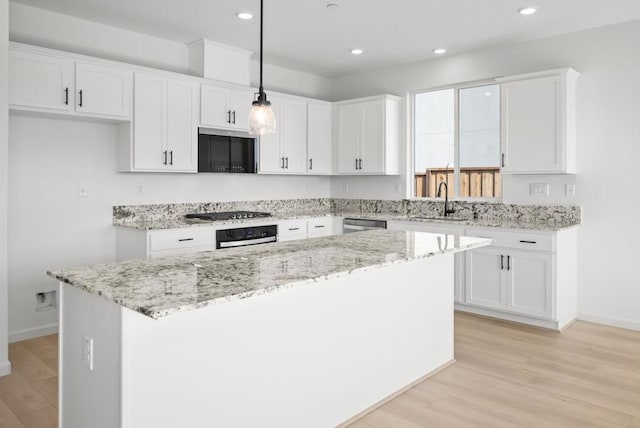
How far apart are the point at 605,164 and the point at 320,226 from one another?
2.87m

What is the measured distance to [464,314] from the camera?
184 inches

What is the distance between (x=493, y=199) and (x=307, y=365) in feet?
11.2

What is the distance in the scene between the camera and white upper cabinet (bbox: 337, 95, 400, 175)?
5594mm

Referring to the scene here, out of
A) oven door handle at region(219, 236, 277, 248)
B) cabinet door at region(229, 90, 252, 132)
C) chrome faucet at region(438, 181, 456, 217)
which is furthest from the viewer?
chrome faucet at region(438, 181, 456, 217)

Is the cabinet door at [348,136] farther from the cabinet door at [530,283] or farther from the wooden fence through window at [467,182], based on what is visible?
the cabinet door at [530,283]

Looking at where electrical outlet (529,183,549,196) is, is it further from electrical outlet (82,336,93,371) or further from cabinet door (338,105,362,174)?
electrical outlet (82,336,93,371)

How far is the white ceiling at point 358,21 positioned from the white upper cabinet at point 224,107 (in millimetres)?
483

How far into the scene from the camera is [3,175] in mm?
3164

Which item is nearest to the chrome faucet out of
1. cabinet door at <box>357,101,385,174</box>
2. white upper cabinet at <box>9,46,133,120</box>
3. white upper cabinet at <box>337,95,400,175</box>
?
white upper cabinet at <box>337,95,400,175</box>

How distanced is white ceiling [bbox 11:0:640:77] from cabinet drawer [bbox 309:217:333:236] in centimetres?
184

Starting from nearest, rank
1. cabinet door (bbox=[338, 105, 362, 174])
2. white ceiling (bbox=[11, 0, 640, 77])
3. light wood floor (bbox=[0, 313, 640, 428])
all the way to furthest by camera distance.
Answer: light wood floor (bbox=[0, 313, 640, 428]), white ceiling (bbox=[11, 0, 640, 77]), cabinet door (bbox=[338, 105, 362, 174])

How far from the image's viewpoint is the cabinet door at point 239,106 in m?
4.91

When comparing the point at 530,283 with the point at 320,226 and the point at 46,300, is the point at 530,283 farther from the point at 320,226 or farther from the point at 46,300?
the point at 46,300

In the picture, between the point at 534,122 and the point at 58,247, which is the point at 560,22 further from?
the point at 58,247
